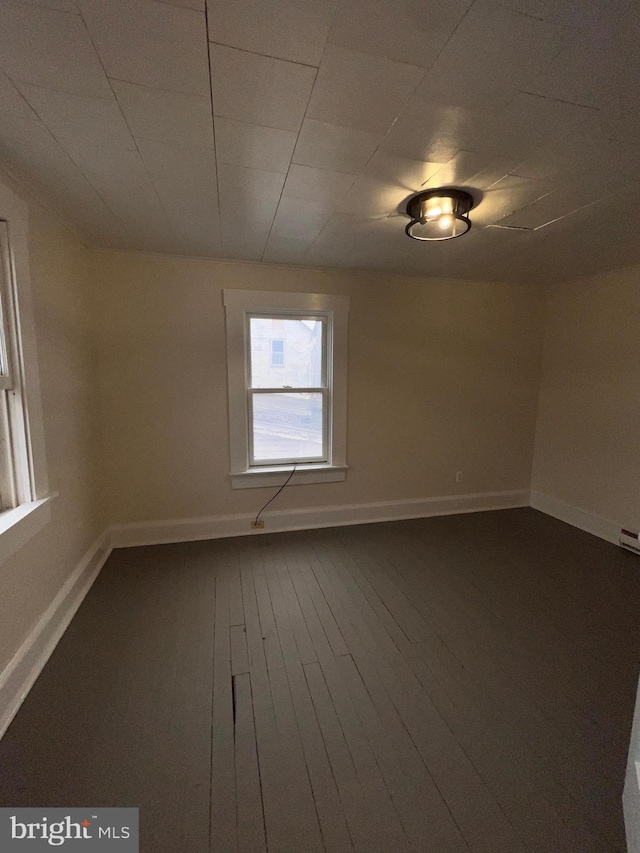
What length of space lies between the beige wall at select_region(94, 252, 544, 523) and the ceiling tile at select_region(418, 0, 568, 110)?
1950 mm

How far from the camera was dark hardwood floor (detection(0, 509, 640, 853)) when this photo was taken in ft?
3.57

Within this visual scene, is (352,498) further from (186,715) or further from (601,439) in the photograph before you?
(601,439)

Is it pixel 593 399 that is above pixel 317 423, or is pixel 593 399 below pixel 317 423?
above

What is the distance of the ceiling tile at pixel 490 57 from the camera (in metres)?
0.86

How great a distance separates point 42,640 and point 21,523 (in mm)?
659

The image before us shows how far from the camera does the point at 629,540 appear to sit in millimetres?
2820

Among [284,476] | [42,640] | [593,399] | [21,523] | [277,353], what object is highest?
[277,353]

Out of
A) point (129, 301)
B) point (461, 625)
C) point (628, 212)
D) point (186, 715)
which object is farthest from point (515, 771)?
point (129, 301)

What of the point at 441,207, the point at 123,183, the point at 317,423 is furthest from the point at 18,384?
the point at 441,207

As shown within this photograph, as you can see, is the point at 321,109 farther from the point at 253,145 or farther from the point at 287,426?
the point at 287,426

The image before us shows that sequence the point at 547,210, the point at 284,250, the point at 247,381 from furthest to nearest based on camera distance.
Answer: the point at 247,381
the point at 284,250
the point at 547,210

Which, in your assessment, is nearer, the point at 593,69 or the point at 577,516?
A: the point at 593,69

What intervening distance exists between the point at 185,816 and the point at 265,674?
0.57 m

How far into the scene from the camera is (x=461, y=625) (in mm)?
1966
